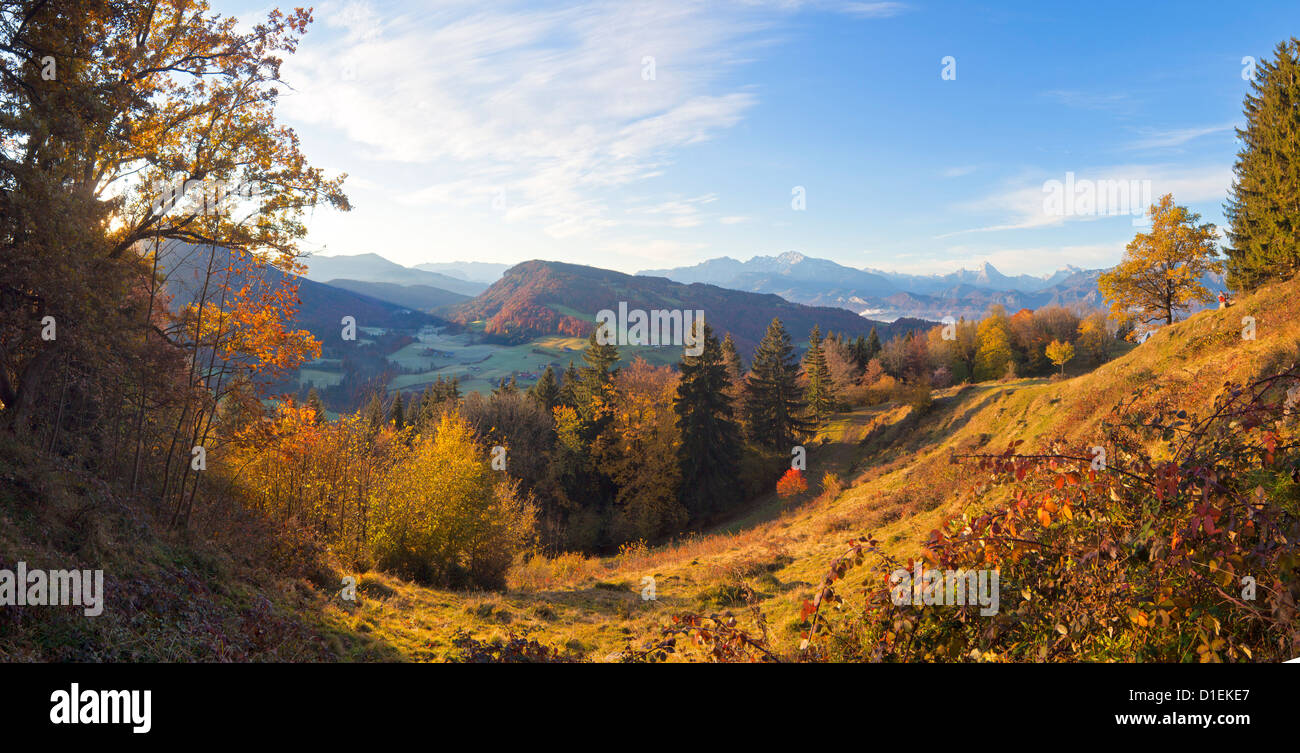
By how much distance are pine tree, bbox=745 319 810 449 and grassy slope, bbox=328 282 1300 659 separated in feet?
87.7

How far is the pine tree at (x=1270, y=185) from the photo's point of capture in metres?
30.3

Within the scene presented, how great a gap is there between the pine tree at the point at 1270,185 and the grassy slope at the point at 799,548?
1975 centimetres

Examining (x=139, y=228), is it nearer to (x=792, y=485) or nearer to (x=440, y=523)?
(x=440, y=523)

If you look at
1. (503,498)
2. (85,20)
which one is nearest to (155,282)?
(85,20)

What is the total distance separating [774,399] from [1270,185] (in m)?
36.3

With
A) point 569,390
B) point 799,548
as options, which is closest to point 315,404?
point 799,548

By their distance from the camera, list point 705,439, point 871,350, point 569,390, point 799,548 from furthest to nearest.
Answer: point 871,350 → point 569,390 → point 705,439 → point 799,548

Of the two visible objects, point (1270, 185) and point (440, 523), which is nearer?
point (440, 523)

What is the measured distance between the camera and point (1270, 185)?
3228 centimetres
